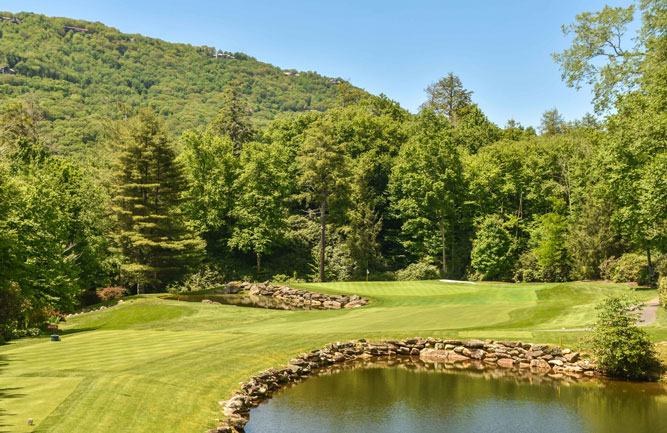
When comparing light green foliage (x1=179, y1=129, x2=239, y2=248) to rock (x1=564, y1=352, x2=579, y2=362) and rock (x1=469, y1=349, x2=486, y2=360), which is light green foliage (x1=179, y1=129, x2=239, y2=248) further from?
rock (x1=564, y1=352, x2=579, y2=362)

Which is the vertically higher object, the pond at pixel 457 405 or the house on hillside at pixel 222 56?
the house on hillside at pixel 222 56

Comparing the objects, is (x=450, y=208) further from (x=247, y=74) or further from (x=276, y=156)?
(x=247, y=74)

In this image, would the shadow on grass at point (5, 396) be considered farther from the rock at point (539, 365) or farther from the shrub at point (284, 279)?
the shrub at point (284, 279)

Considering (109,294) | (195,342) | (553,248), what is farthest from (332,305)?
(553,248)

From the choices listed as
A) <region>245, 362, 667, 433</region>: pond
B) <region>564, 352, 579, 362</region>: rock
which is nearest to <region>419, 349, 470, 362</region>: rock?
<region>245, 362, 667, 433</region>: pond

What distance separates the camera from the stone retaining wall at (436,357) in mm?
18344

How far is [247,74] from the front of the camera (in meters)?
172

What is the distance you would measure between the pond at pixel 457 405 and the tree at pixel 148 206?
29912mm

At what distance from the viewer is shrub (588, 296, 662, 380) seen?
1834cm

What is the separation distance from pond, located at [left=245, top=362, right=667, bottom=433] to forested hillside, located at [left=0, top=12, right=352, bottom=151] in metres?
83.2

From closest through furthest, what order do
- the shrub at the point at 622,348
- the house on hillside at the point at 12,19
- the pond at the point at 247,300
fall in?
the shrub at the point at 622,348 → the pond at the point at 247,300 → the house on hillside at the point at 12,19

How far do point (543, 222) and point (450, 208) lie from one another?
30.5 feet

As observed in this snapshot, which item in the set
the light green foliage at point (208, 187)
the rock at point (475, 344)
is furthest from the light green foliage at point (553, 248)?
the light green foliage at point (208, 187)

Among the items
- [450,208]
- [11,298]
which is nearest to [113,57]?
[450,208]
